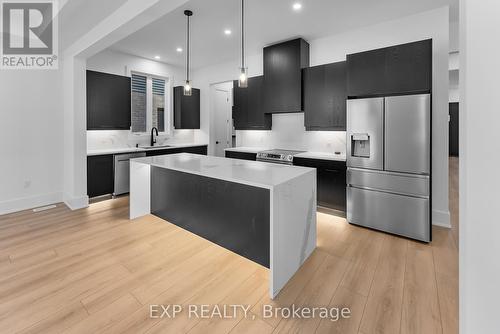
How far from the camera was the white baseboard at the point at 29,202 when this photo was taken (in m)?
3.92

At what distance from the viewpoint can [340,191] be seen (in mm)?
3729

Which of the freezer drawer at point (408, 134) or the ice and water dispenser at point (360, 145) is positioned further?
the ice and water dispenser at point (360, 145)

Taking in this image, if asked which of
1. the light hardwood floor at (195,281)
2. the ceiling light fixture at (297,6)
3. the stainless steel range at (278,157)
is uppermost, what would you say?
the ceiling light fixture at (297,6)

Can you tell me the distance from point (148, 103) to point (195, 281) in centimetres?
486

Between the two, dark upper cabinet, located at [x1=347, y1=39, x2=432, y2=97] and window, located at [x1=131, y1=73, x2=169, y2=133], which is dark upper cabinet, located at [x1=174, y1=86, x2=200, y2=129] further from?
dark upper cabinet, located at [x1=347, y1=39, x2=432, y2=97]

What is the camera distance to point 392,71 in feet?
10.1

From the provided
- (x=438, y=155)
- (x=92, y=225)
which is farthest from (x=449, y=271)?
(x=92, y=225)

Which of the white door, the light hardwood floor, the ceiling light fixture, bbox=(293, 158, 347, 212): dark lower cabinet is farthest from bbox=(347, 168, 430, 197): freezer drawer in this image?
the white door

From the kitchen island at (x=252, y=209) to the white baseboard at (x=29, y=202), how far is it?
97.9 inches

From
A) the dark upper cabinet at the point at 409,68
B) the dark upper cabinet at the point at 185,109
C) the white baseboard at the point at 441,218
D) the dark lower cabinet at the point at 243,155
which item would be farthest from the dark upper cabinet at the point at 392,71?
the dark upper cabinet at the point at 185,109

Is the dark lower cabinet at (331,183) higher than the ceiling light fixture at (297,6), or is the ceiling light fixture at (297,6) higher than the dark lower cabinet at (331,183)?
the ceiling light fixture at (297,6)

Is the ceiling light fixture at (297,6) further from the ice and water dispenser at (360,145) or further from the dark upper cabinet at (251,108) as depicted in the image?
the ice and water dispenser at (360,145)

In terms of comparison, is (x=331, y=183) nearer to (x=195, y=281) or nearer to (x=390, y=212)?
(x=390, y=212)

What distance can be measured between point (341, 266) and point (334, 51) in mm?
3590
